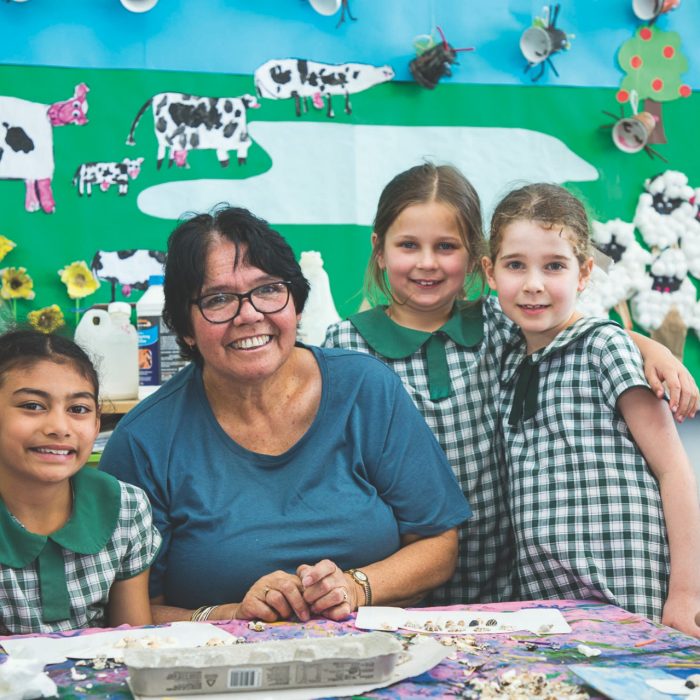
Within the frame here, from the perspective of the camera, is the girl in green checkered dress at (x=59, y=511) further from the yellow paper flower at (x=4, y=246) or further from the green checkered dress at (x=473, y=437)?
the yellow paper flower at (x=4, y=246)

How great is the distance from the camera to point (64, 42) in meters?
2.88

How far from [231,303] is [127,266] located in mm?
1522

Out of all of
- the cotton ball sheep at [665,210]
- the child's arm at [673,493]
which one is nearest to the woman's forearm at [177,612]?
the child's arm at [673,493]

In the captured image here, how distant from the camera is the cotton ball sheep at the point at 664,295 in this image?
328 cm

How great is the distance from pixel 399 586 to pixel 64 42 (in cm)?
222

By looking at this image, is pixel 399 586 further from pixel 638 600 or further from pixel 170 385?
pixel 170 385

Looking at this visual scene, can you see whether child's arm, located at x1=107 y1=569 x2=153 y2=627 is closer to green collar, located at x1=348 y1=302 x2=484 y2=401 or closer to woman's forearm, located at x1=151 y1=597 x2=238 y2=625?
woman's forearm, located at x1=151 y1=597 x2=238 y2=625

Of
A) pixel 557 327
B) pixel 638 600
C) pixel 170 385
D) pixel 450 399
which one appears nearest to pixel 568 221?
pixel 557 327

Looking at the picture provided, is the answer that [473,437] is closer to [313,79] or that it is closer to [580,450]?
[580,450]

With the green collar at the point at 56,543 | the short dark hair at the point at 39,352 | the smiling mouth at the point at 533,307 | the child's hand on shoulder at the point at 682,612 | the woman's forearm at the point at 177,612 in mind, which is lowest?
the child's hand on shoulder at the point at 682,612

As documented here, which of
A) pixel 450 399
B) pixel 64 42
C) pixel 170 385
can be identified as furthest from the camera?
pixel 64 42

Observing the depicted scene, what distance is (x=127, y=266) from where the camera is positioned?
2957 mm

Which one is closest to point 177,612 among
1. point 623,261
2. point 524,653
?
point 524,653

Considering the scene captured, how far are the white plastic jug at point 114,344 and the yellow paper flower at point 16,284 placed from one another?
0.21m
